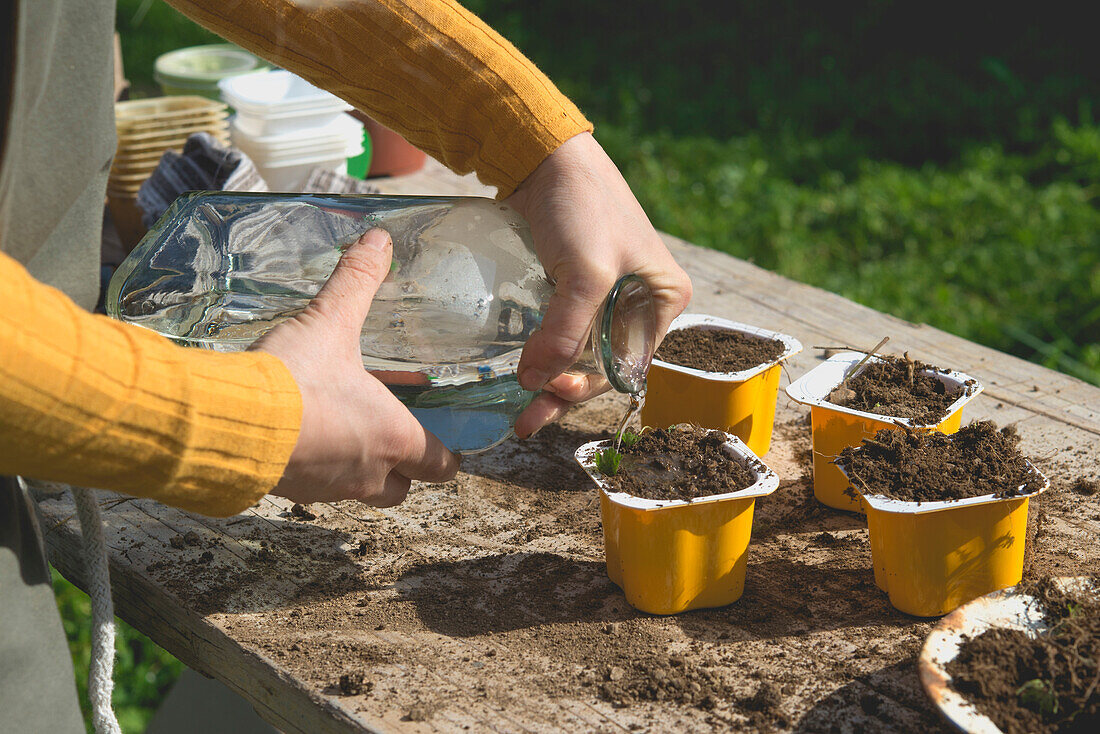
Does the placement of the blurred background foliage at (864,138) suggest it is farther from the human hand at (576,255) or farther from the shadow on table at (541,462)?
the human hand at (576,255)

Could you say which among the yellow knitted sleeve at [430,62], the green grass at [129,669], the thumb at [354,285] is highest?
the yellow knitted sleeve at [430,62]

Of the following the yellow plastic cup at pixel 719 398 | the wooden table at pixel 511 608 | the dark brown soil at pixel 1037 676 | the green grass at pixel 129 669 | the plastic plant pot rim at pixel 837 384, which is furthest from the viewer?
the green grass at pixel 129 669

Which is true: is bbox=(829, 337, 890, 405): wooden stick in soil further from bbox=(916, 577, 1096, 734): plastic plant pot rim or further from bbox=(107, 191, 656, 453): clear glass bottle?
bbox=(916, 577, 1096, 734): plastic plant pot rim

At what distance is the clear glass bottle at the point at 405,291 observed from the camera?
1.26 metres

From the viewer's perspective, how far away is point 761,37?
5172 millimetres

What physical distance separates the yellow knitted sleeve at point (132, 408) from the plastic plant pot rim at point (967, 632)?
0.60 meters

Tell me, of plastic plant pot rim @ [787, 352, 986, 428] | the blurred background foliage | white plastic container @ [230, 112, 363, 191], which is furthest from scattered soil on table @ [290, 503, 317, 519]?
the blurred background foliage

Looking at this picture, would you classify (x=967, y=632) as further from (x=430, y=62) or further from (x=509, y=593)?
(x=430, y=62)

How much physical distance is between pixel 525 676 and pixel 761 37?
473 cm

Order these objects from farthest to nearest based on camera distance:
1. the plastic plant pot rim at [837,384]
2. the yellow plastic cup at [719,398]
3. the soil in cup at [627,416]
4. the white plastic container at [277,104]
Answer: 1. the white plastic container at [277,104]
2. the yellow plastic cup at [719,398]
3. the plastic plant pot rim at [837,384]
4. the soil in cup at [627,416]

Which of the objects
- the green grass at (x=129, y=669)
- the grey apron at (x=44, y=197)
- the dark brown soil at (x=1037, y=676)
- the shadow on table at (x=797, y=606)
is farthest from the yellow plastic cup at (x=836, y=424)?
the green grass at (x=129, y=669)

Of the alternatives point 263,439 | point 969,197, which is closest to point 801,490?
point 263,439

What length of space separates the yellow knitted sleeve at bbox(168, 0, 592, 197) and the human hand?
0.11 ft

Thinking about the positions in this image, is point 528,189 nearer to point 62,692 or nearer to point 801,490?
point 801,490
